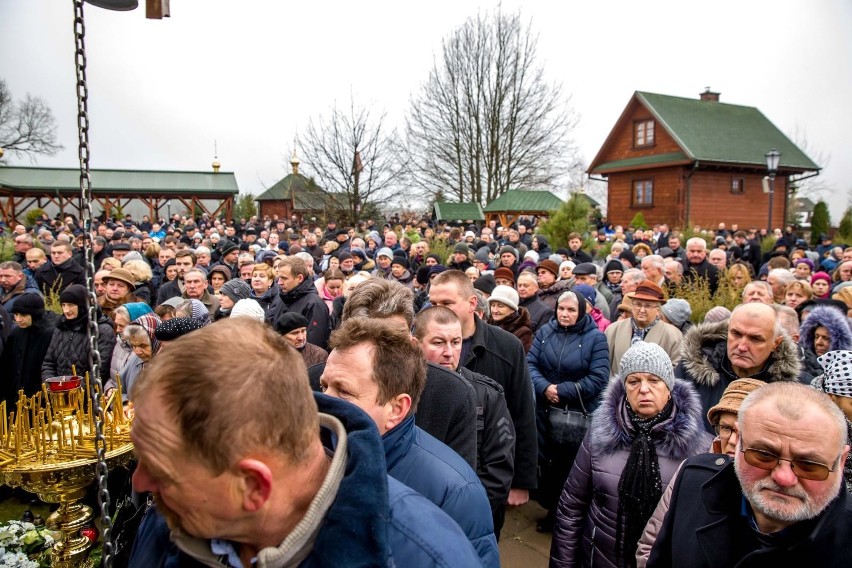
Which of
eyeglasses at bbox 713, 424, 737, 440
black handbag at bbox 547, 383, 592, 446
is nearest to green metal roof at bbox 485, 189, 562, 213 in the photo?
black handbag at bbox 547, 383, 592, 446

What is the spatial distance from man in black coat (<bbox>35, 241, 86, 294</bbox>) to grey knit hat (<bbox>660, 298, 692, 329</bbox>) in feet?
25.1

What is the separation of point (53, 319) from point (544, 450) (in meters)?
5.04

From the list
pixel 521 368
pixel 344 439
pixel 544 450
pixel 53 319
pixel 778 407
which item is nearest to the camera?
pixel 344 439

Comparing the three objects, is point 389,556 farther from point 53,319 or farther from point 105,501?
point 53,319

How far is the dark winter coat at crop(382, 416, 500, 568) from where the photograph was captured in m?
1.86

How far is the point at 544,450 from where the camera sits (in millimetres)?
4738

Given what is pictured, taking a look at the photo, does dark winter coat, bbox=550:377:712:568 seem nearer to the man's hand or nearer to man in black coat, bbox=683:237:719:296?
the man's hand

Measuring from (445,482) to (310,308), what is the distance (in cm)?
432

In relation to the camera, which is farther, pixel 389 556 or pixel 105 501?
pixel 105 501

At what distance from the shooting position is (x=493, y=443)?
2994 millimetres

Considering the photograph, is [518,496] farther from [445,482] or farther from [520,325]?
[520,325]

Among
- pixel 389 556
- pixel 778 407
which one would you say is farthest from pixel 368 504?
pixel 778 407

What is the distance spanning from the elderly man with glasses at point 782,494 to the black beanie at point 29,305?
592cm

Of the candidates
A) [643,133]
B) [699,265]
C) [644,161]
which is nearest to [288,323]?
[699,265]
